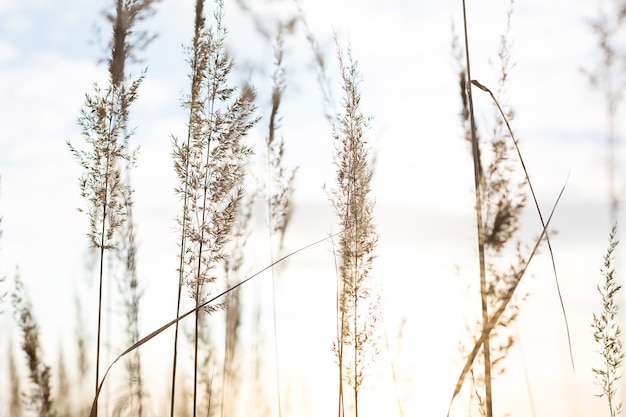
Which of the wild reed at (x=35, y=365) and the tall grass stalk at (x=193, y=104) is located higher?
the tall grass stalk at (x=193, y=104)

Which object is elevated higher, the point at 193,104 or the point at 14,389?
the point at 193,104

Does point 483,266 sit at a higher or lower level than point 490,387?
higher

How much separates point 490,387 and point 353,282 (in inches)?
41.2

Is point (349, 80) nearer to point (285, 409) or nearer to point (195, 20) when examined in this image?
point (195, 20)

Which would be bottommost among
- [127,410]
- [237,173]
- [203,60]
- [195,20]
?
[127,410]

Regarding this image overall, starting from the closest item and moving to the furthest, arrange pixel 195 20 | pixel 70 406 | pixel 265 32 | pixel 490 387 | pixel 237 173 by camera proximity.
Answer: pixel 490 387 → pixel 237 173 → pixel 195 20 → pixel 70 406 → pixel 265 32

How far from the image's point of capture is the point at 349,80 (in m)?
3.32

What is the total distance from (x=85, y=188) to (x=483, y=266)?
69.3 inches

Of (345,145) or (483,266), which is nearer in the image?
(483,266)

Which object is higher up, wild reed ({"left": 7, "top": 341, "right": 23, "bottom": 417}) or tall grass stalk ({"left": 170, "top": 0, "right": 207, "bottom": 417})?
tall grass stalk ({"left": 170, "top": 0, "right": 207, "bottom": 417})

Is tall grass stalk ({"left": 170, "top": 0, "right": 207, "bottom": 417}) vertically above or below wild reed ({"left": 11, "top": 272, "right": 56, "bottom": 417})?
above

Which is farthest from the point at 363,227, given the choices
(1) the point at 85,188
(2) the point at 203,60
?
(1) the point at 85,188

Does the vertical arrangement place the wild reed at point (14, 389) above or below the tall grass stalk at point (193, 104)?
below

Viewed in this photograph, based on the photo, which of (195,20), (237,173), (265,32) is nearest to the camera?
(237,173)
